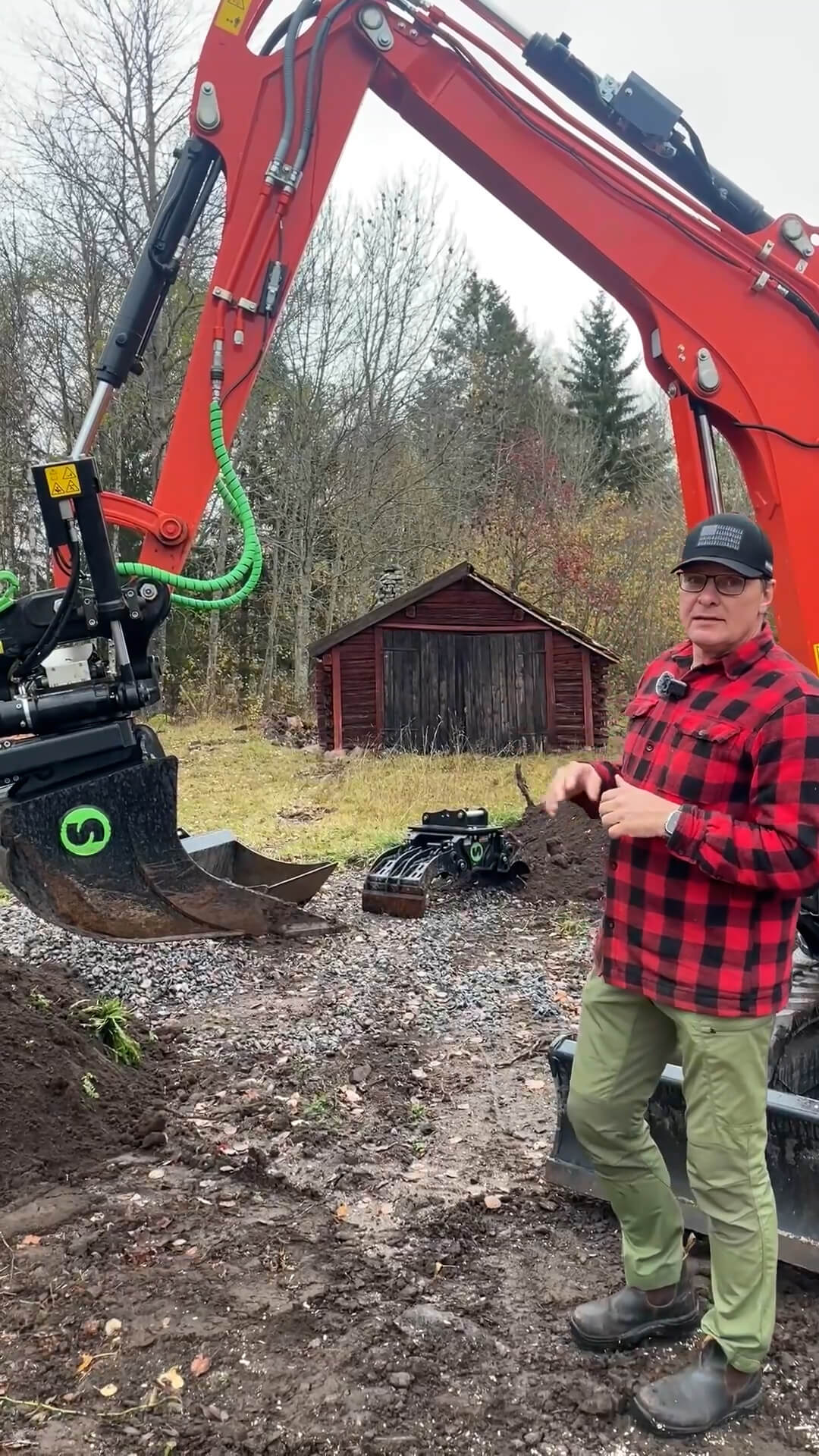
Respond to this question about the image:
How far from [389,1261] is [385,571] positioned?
22419 mm

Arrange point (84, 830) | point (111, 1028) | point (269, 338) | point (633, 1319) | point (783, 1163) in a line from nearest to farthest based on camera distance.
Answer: point (633, 1319)
point (783, 1163)
point (84, 830)
point (269, 338)
point (111, 1028)

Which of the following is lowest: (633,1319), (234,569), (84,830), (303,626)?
(633,1319)

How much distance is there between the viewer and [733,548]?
2.12m

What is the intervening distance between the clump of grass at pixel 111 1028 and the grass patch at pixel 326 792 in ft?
13.9

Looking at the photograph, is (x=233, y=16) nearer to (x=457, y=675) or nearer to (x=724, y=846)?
(x=724, y=846)

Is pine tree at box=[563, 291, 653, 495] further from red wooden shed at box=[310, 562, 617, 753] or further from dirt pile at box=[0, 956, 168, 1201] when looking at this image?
dirt pile at box=[0, 956, 168, 1201]

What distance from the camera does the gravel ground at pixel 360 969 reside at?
506 centimetres

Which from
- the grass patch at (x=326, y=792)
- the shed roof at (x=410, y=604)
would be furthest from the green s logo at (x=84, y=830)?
the shed roof at (x=410, y=604)

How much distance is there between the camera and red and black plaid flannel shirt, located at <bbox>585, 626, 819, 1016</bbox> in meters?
1.97

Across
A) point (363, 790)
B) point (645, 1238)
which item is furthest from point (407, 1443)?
point (363, 790)

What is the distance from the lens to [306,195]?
406 cm

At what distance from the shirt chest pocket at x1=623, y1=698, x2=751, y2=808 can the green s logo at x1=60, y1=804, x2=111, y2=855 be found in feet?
6.20

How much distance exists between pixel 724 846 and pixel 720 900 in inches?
7.8

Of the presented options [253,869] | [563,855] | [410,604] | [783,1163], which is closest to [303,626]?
[410,604]
